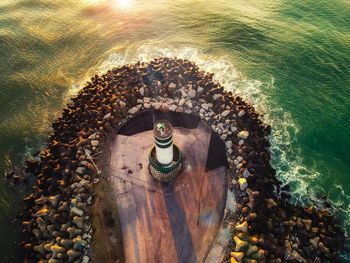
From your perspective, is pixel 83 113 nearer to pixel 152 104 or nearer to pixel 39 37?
pixel 152 104

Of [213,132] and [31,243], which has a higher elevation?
[213,132]

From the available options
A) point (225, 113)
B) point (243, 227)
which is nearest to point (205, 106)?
point (225, 113)

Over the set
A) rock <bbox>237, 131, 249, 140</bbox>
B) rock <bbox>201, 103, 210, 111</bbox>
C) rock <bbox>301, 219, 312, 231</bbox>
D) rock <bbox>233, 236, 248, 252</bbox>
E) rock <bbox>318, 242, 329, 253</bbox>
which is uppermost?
rock <bbox>201, 103, 210, 111</bbox>

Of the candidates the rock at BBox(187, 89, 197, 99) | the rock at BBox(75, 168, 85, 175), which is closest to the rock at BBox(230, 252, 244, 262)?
the rock at BBox(75, 168, 85, 175)

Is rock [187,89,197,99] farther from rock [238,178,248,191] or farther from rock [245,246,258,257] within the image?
rock [245,246,258,257]

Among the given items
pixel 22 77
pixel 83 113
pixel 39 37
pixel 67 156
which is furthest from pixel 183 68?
pixel 39 37

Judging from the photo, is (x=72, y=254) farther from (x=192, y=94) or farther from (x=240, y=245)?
(x=192, y=94)

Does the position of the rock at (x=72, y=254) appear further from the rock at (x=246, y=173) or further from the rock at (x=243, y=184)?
the rock at (x=246, y=173)

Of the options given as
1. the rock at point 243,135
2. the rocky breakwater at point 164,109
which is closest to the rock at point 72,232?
the rocky breakwater at point 164,109
